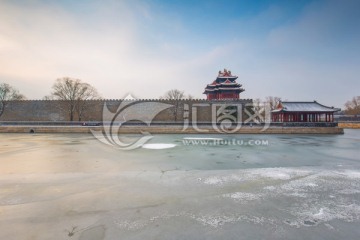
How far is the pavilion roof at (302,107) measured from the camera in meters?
22.1

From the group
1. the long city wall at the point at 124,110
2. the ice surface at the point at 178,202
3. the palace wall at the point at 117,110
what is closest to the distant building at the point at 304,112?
the long city wall at the point at 124,110

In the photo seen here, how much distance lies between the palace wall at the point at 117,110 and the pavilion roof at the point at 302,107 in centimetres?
511

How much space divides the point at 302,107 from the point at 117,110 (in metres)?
22.4

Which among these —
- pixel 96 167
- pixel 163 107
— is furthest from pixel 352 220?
pixel 163 107

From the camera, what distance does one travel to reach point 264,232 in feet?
8.52

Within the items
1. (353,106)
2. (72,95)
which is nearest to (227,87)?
(72,95)

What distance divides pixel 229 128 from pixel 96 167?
15.7 meters

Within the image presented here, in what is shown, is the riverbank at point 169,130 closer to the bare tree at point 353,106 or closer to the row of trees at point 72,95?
the row of trees at point 72,95

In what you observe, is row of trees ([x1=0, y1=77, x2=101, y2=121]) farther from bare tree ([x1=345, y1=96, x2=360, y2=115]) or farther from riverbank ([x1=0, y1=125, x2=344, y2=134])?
bare tree ([x1=345, y1=96, x2=360, y2=115])

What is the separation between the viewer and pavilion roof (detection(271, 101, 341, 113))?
2208 centimetres

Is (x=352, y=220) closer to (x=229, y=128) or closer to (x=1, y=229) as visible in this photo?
(x=1, y=229)

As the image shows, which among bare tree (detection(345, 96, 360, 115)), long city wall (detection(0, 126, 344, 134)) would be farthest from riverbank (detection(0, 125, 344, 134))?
bare tree (detection(345, 96, 360, 115))

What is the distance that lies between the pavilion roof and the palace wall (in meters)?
5.11

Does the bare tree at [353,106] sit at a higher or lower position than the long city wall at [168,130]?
higher
